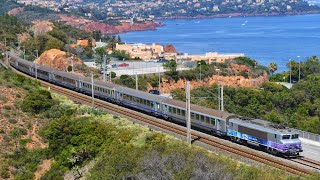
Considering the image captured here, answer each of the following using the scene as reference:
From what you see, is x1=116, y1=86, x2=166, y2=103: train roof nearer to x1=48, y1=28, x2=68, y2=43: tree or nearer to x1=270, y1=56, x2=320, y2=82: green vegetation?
x1=270, y1=56, x2=320, y2=82: green vegetation

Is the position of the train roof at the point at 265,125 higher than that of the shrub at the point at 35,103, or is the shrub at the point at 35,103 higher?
the train roof at the point at 265,125

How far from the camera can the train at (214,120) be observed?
29.2 metres

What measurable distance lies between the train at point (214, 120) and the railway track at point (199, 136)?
485 millimetres

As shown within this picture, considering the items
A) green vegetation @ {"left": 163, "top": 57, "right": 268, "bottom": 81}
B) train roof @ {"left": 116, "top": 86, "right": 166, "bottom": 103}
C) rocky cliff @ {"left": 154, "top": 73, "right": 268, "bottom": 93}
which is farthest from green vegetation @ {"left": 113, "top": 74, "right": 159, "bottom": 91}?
train roof @ {"left": 116, "top": 86, "right": 166, "bottom": 103}

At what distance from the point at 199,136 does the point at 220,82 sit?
112 feet

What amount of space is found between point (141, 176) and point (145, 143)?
26.4 feet

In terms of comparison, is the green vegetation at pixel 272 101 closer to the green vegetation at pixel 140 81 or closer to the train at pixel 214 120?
the train at pixel 214 120

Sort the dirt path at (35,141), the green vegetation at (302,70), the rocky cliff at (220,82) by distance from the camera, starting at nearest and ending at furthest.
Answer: the dirt path at (35,141) → the rocky cliff at (220,82) → the green vegetation at (302,70)

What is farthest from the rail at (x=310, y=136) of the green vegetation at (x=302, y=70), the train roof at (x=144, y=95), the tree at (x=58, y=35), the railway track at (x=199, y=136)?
the tree at (x=58, y=35)

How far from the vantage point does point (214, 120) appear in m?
34.2

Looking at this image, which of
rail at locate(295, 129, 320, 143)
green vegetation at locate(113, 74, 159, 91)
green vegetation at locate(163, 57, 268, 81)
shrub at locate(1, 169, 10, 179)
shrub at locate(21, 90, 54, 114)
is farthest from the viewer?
green vegetation at locate(163, 57, 268, 81)

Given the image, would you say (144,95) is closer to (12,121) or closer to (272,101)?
(12,121)

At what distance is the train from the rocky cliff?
16.2 metres

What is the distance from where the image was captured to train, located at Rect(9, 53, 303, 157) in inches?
1148
